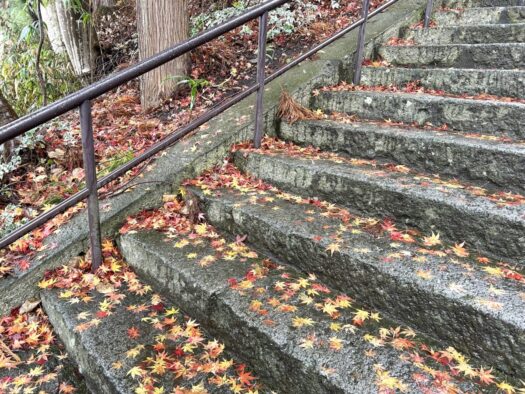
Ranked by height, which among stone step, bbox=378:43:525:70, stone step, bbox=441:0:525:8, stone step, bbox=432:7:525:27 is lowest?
stone step, bbox=378:43:525:70

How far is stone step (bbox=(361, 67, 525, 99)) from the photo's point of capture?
2764mm

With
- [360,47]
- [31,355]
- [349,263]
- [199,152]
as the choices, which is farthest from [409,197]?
[31,355]

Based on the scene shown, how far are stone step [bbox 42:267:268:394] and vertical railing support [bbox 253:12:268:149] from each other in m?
1.47

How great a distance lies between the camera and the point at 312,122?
3.10 metres

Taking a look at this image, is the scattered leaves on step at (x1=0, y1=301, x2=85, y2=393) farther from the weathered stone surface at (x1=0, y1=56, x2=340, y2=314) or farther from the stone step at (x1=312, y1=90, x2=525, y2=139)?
the stone step at (x1=312, y1=90, x2=525, y2=139)

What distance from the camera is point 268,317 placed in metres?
1.75

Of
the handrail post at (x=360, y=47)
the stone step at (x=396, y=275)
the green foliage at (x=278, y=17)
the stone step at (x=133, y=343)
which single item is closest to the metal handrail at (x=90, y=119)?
the stone step at (x=133, y=343)

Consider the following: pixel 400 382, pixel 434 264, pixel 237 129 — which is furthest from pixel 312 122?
pixel 400 382

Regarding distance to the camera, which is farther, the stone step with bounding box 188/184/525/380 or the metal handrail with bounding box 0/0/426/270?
the metal handrail with bounding box 0/0/426/270

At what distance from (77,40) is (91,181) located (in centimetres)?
432

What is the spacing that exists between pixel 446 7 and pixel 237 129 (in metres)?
3.13

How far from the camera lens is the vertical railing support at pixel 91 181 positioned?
2141 mm

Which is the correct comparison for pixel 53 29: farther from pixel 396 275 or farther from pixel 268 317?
pixel 396 275

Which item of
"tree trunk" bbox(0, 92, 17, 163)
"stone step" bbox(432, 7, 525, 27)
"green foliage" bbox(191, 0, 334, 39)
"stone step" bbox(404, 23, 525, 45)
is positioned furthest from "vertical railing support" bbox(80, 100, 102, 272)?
"stone step" bbox(432, 7, 525, 27)
